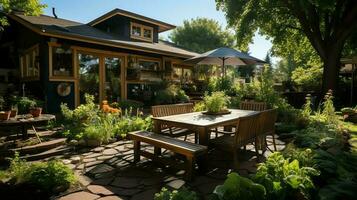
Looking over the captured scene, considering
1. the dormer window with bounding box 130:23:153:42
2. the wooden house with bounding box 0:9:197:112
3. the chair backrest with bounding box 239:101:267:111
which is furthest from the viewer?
the dormer window with bounding box 130:23:153:42

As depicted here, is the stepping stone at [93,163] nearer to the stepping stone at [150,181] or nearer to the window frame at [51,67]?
the stepping stone at [150,181]

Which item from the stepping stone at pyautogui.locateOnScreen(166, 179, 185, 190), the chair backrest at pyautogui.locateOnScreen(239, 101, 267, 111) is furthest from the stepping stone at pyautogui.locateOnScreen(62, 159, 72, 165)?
the chair backrest at pyautogui.locateOnScreen(239, 101, 267, 111)

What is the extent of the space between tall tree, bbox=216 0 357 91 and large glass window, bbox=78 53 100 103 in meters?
8.17

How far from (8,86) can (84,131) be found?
7072 millimetres

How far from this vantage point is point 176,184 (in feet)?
11.6

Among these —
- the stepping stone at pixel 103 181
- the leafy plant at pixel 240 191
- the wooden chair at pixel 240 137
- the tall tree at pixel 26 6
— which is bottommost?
the stepping stone at pixel 103 181

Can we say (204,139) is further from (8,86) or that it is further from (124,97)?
(8,86)

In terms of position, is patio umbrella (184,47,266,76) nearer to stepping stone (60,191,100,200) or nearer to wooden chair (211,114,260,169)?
wooden chair (211,114,260,169)

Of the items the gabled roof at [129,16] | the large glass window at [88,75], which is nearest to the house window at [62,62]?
the large glass window at [88,75]

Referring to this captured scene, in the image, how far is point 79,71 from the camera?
959 centimetres

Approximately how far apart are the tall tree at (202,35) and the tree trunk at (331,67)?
2351cm

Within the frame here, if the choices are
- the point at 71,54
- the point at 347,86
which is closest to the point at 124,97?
the point at 71,54

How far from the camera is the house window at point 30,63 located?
9.42 metres

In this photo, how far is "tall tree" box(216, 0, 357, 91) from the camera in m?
11.5
